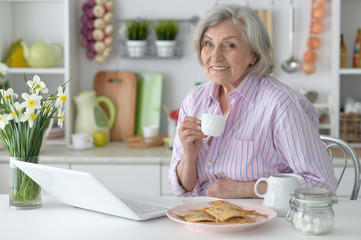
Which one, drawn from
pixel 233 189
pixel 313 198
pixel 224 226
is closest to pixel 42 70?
pixel 233 189

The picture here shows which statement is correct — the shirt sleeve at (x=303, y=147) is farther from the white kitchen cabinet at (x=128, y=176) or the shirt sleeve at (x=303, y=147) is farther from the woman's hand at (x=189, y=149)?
the white kitchen cabinet at (x=128, y=176)

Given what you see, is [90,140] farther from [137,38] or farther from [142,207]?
[142,207]

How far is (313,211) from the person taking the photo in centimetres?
137

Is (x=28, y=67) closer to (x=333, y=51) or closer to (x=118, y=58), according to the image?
(x=118, y=58)

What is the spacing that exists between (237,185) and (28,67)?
6.33ft

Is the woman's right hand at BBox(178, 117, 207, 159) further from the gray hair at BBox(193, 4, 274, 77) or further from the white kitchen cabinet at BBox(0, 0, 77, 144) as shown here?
the white kitchen cabinet at BBox(0, 0, 77, 144)

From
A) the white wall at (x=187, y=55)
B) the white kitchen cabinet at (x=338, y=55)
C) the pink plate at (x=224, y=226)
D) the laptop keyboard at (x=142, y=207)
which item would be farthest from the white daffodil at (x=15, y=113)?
the white kitchen cabinet at (x=338, y=55)

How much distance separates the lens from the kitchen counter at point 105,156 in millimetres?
3016

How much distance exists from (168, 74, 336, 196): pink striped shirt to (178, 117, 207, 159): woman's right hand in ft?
0.19

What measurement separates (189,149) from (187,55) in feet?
5.42

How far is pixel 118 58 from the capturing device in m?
3.62

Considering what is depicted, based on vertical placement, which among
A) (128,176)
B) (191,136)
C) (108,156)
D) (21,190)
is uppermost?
(191,136)

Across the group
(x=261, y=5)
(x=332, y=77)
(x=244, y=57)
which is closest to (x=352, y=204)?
(x=244, y=57)

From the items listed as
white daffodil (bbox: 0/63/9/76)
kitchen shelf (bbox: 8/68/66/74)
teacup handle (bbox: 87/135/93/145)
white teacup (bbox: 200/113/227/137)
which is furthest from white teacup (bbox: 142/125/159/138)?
white teacup (bbox: 200/113/227/137)
